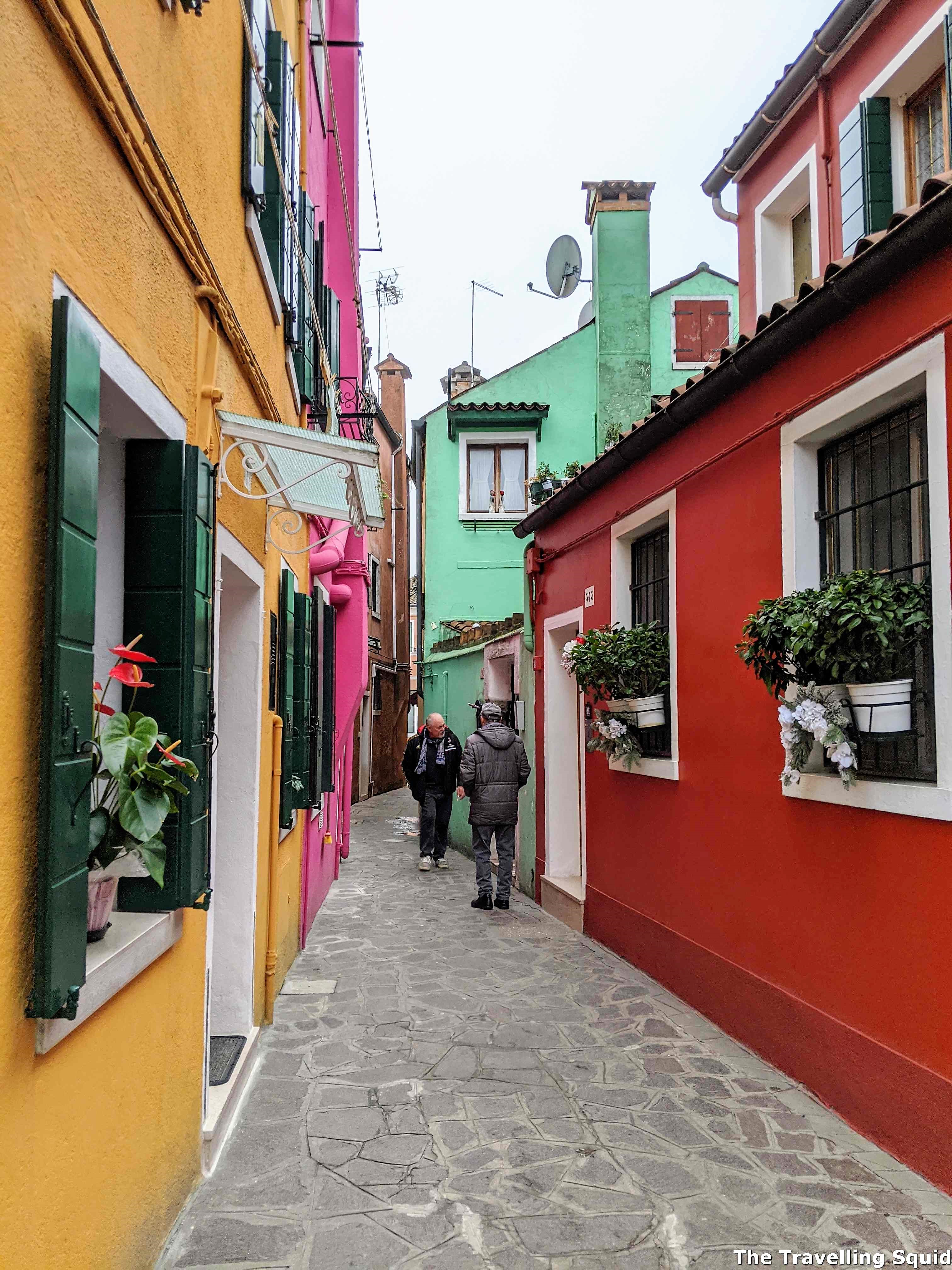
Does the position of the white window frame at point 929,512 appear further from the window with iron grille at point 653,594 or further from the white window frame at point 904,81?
the white window frame at point 904,81

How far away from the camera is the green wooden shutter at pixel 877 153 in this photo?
6.71 m

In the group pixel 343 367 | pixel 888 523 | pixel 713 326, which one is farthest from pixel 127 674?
pixel 713 326

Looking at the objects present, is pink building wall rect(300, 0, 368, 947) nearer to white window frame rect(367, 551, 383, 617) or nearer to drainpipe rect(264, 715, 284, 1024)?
drainpipe rect(264, 715, 284, 1024)

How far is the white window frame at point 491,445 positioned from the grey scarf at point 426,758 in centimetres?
566

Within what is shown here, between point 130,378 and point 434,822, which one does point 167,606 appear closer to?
point 130,378

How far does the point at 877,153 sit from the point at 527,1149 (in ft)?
22.5

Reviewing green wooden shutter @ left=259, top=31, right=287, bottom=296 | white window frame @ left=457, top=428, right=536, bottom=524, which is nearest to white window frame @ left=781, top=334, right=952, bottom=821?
green wooden shutter @ left=259, top=31, right=287, bottom=296

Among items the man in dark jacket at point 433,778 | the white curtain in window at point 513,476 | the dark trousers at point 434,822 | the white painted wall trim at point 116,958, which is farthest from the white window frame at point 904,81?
the white curtain in window at point 513,476

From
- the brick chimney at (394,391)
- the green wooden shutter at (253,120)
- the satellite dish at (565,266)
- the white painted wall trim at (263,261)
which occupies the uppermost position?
the brick chimney at (394,391)

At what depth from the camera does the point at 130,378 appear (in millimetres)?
2529

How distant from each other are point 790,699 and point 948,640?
1032 millimetres

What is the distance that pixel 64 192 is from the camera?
2.06 meters

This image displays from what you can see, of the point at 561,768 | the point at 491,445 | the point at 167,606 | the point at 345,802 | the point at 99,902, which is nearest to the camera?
the point at 99,902

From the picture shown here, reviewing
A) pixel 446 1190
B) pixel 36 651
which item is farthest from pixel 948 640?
pixel 36 651
